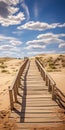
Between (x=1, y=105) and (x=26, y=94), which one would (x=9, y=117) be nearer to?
(x=1, y=105)

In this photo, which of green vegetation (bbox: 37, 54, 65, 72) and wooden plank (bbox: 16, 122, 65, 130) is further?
green vegetation (bbox: 37, 54, 65, 72)

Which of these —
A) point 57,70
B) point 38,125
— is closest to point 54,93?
point 38,125

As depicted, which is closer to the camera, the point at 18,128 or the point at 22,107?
the point at 18,128

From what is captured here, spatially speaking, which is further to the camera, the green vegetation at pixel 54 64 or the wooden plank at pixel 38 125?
the green vegetation at pixel 54 64

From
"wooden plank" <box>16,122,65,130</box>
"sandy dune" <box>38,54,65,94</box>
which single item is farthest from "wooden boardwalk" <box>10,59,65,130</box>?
"sandy dune" <box>38,54,65,94</box>

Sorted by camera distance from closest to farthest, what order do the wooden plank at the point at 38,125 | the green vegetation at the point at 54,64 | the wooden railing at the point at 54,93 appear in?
the wooden plank at the point at 38,125, the wooden railing at the point at 54,93, the green vegetation at the point at 54,64

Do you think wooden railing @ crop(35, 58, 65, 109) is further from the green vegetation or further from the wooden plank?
the green vegetation

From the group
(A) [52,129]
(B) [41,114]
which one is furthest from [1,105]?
(A) [52,129]

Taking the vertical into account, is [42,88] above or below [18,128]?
above

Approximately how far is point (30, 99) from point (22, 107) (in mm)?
977

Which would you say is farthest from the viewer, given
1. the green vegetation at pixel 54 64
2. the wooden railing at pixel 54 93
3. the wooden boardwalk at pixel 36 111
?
the green vegetation at pixel 54 64

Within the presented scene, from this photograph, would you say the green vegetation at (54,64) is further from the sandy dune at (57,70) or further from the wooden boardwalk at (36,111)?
the wooden boardwalk at (36,111)

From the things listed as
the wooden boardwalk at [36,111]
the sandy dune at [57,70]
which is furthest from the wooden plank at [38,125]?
the sandy dune at [57,70]

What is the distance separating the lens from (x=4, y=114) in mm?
6641
